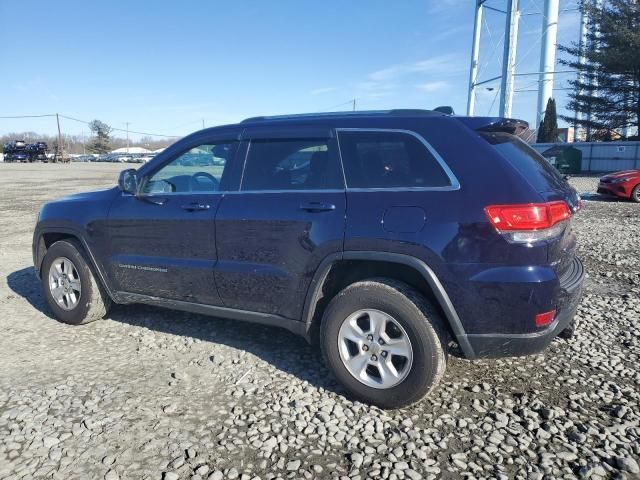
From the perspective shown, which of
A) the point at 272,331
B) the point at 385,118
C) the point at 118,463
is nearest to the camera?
the point at 118,463

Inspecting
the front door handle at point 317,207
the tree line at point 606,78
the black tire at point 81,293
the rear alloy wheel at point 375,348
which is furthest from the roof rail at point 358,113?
the tree line at point 606,78

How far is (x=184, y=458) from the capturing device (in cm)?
263

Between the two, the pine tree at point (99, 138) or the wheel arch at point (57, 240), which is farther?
the pine tree at point (99, 138)

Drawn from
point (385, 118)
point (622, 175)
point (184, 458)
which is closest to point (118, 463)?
point (184, 458)

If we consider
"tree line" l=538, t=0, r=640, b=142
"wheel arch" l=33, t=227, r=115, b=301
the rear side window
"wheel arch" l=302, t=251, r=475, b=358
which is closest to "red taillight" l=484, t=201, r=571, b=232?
the rear side window

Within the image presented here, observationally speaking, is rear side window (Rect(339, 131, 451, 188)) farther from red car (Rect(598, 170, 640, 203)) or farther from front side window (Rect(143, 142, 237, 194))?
red car (Rect(598, 170, 640, 203))

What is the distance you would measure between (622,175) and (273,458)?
49.8 feet

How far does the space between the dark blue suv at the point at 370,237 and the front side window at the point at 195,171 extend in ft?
0.04

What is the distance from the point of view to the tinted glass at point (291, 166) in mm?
3391

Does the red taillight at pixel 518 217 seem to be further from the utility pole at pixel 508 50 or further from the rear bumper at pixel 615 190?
the utility pole at pixel 508 50

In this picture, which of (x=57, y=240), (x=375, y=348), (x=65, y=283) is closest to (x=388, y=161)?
(x=375, y=348)

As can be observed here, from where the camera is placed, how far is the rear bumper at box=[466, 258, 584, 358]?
285 cm

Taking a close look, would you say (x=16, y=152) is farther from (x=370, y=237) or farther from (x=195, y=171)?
(x=370, y=237)

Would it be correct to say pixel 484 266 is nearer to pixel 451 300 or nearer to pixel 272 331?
pixel 451 300
